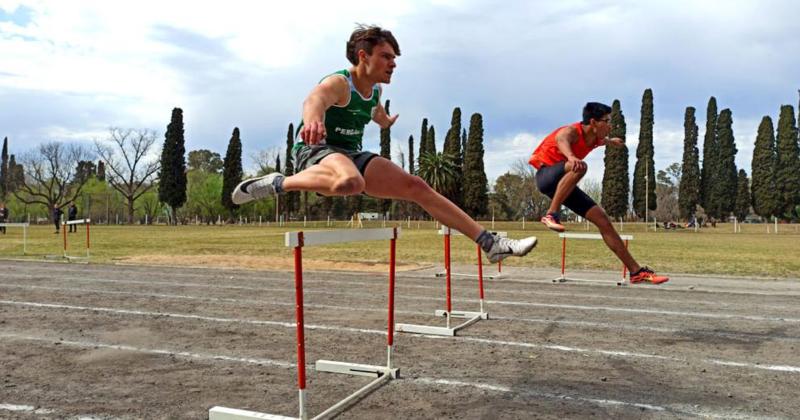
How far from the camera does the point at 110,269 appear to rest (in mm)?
15398

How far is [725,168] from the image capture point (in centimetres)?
6100

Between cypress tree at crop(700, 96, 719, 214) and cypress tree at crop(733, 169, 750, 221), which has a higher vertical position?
cypress tree at crop(700, 96, 719, 214)

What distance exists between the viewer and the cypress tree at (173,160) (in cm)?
6894

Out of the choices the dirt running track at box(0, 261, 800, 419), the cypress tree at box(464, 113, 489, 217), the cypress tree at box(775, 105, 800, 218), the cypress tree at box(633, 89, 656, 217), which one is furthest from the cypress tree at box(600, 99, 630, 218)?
the dirt running track at box(0, 261, 800, 419)

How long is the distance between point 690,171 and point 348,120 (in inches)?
2617

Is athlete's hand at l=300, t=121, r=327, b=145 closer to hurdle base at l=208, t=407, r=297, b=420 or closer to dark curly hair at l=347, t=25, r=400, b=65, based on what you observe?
dark curly hair at l=347, t=25, r=400, b=65

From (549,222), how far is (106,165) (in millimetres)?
78764

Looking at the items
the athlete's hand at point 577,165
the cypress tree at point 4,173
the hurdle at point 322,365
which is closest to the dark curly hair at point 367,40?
the hurdle at point 322,365

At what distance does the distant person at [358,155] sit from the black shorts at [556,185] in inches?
69.9

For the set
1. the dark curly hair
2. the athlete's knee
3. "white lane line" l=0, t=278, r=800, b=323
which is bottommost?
"white lane line" l=0, t=278, r=800, b=323

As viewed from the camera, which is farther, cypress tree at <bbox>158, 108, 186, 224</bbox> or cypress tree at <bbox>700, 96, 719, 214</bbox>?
cypress tree at <bbox>158, 108, 186, 224</bbox>

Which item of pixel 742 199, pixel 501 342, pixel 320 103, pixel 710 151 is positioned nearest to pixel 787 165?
pixel 710 151

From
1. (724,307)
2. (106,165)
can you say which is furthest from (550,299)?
(106,165)

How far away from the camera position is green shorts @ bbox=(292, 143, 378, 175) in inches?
Answer: 151
